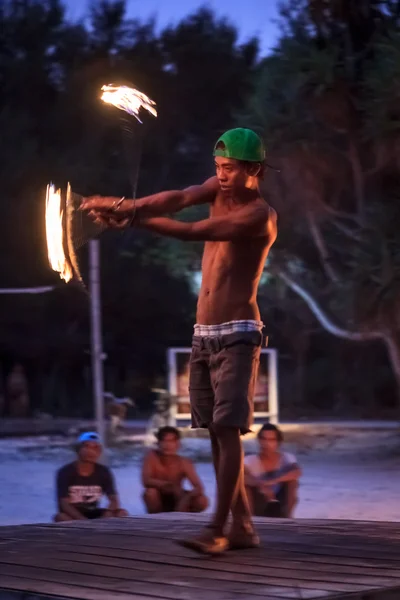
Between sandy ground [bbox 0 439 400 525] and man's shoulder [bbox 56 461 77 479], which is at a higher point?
man's shoulder [bbox 56 461 77 479]

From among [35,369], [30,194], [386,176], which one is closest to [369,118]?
[386,176]

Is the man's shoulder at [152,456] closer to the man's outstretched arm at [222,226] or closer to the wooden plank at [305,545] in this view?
the wooden plank at [305,545]

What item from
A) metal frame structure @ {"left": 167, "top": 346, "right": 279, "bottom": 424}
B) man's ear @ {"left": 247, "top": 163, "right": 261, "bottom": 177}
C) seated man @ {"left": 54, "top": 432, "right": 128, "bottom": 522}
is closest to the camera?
man's ear @ {"left": 247, "top": 163, "right": 261, "bottom": 177}

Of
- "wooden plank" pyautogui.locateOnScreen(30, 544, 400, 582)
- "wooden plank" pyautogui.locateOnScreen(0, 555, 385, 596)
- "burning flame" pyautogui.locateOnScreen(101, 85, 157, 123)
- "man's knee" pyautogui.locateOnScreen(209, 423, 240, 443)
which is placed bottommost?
"wooden plank" pyautogui.locateOnScreen(30, 544, 400, 582)

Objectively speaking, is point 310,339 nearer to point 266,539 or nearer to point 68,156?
point 68,156

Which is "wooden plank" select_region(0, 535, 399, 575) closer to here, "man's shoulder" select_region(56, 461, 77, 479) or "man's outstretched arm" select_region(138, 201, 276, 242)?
"man's outstretched arm" select_region(138, 201, 276, 242)

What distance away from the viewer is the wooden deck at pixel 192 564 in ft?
13.1

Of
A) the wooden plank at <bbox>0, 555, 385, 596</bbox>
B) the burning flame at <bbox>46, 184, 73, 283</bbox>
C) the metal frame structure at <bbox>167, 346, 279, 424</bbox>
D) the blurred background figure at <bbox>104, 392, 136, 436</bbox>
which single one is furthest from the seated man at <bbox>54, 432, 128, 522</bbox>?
the blurred background figure at <bbox>104, 392, 136, 436</bbox>

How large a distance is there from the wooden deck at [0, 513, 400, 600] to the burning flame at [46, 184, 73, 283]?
3.95 ft

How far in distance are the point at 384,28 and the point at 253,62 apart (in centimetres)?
1491

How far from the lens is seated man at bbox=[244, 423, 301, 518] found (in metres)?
8.56

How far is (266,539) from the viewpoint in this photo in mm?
5367

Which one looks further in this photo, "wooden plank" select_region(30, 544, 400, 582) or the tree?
the tree

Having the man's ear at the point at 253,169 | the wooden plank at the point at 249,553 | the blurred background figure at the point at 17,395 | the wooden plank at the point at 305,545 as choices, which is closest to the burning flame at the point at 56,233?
the man's ear at the point at 253,169
